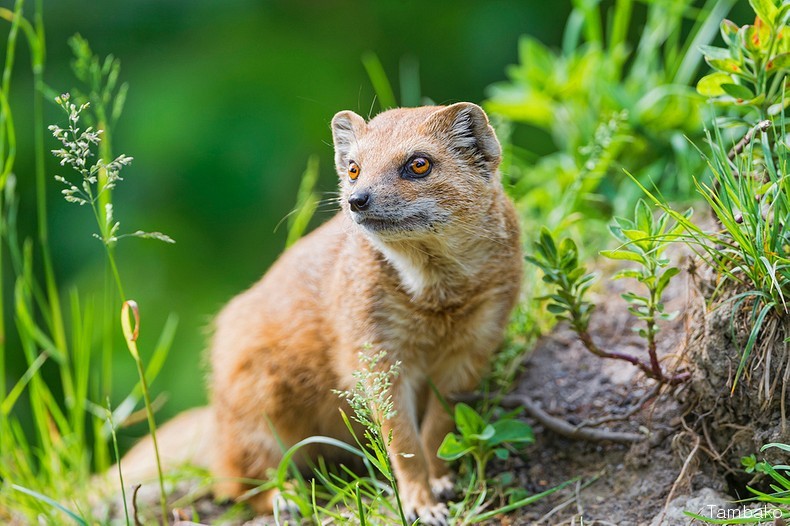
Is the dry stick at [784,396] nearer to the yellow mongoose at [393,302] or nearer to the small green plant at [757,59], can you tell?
the small green plant at [757,59]

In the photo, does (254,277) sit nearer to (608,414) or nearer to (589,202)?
(589,202)

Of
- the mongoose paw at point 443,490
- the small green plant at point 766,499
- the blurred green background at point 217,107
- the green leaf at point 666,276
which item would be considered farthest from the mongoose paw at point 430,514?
the blurred green background at point 217,107

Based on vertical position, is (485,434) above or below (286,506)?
above

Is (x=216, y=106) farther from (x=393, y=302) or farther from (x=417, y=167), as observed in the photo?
(x=417, y=167)

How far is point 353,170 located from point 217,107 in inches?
127

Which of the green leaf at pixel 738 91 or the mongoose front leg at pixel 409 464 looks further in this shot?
the mongoose front leg at pixel 409 464

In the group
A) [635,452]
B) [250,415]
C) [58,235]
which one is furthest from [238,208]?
[635,452]

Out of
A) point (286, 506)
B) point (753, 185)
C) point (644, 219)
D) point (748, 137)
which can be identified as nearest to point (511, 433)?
point (644, 219)

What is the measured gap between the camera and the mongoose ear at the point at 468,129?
2.82 metres

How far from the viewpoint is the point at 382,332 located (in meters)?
3.03

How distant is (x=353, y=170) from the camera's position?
292cm

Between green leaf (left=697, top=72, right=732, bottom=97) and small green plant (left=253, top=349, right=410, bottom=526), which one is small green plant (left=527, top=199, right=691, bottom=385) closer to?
green leaf (left=697, top=72, right=732, bottom=97)

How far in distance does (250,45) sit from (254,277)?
1.64 m

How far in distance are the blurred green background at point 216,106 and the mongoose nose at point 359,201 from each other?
3.09 meters
